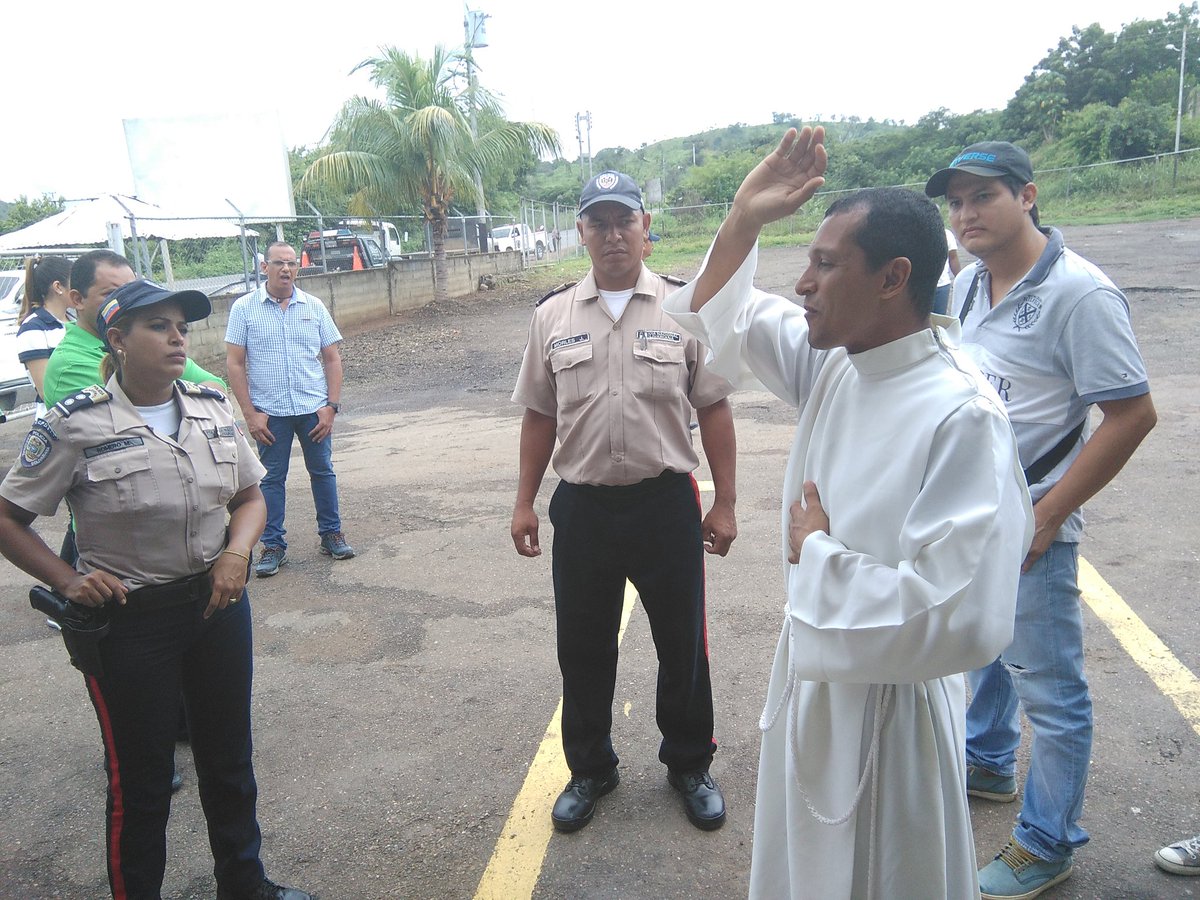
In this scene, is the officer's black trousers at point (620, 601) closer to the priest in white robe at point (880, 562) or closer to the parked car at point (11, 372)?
the priest in white robe at point (880, 562)

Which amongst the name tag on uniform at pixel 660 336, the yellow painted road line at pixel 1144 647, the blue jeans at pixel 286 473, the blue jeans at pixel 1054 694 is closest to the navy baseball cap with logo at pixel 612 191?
the name tag on uniform at pixel 660 336

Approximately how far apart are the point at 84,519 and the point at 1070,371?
2758 mm

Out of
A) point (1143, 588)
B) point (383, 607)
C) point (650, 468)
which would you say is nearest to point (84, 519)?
point (650, 468)

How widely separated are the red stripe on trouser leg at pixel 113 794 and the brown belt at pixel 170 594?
0.22 metres

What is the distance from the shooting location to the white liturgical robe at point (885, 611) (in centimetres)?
151

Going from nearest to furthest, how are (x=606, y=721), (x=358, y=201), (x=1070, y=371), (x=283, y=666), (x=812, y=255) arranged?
(x=812, y=255) → (x=1070, y=371) → (x=606, y=721) → (x=283, y=666) → (x=358, y=201)

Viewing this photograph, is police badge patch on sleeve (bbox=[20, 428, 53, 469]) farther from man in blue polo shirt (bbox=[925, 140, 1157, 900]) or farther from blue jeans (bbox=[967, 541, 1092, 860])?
blue jeans (bbox=[967, 541, 1092, 860])

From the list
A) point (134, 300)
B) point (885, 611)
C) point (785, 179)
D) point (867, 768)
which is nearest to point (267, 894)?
point (134, 300)

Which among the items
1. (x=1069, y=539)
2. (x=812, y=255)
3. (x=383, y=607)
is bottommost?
(x=383, y=607)

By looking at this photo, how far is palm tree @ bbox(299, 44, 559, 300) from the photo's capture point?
20000 millimetres

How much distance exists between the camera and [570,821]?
2928mm

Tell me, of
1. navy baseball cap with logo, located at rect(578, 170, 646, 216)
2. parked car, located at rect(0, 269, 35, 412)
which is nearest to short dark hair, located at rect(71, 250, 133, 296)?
navy baseball cap with logo, located at rect(578, 170, 646, 216)

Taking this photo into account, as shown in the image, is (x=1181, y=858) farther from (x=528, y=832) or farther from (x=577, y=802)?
(x=528, y=832)

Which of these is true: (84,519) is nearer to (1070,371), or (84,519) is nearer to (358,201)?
(1070,371)
